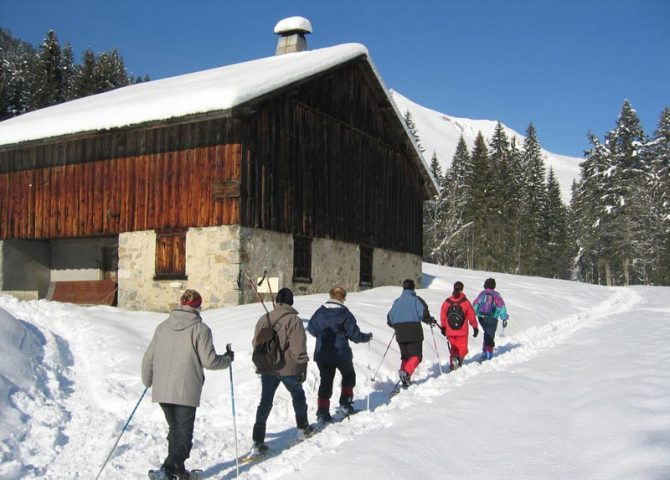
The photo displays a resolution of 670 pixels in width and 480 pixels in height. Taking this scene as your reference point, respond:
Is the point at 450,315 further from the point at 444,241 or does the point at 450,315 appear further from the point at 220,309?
the point at 444,241

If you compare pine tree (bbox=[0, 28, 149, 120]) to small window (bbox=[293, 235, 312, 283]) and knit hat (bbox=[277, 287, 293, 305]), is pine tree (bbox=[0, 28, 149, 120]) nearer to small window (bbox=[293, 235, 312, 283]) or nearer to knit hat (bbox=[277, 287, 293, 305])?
small window (bbox=[293, 235, 312, 283])

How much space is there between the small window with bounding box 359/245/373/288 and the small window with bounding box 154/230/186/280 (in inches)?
276

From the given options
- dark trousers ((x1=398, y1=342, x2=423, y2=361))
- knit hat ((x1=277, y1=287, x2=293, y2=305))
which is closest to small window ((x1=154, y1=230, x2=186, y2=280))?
dark trousers ((x1=398, y1=342, x2=423, y2=361))

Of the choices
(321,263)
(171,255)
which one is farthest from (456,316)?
(321,263)

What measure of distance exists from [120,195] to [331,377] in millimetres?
12078

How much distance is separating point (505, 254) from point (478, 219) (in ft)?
13.1

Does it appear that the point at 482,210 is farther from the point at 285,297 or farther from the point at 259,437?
the point at 259,437

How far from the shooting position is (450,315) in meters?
11.5

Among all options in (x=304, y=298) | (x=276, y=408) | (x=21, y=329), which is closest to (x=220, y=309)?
(x=304, y=298)

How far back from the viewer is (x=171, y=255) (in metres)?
17.3

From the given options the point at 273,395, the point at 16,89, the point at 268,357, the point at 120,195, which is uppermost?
the point at 16,89

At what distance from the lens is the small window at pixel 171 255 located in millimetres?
17078

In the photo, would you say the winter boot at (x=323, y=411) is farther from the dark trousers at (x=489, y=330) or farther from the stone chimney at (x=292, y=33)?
the stone chimney at (x=292, y=33)

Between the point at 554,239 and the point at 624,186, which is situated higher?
the point at 624,186
